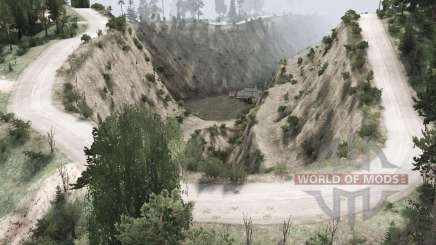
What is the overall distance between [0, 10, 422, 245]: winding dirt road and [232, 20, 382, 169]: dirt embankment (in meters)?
1.96

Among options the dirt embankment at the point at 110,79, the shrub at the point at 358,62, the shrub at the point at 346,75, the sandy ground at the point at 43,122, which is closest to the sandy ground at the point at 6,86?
the sandy ground at the point at 43,122

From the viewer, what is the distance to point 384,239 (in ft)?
66.1

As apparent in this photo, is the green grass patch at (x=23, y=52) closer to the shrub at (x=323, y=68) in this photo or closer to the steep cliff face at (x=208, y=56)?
the steep cliff face at (x=208, y=56)

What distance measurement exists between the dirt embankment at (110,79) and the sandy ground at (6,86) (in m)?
5.61

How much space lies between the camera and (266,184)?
2669 cm

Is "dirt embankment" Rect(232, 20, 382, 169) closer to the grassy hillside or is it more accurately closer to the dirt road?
the dirt road

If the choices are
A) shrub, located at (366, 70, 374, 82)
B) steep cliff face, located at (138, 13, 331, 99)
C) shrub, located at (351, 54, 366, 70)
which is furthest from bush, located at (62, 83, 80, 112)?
steep cliff face, located at (138, 13, 331, 99)

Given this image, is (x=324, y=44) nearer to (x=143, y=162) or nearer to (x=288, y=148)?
(x=288, y=148)

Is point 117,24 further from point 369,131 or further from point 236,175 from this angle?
point 369,131

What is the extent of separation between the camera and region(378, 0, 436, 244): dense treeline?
758 inches

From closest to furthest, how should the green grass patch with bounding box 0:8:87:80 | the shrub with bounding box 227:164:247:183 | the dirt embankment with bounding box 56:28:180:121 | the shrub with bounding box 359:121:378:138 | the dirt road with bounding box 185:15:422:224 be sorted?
the dirt road with bounding box 185:15:422:224, the shrub with bounding box 227:164:247:183, the shrub with bounding box 359:121:378:138, the dirt embankment with bounding box 56:28:180:121, the green grass patch with bounding box 0:8:87:80

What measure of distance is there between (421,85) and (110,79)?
4098 cm

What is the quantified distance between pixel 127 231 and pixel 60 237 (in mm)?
9168

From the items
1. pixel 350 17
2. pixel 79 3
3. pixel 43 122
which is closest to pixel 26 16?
pixel 79 3
